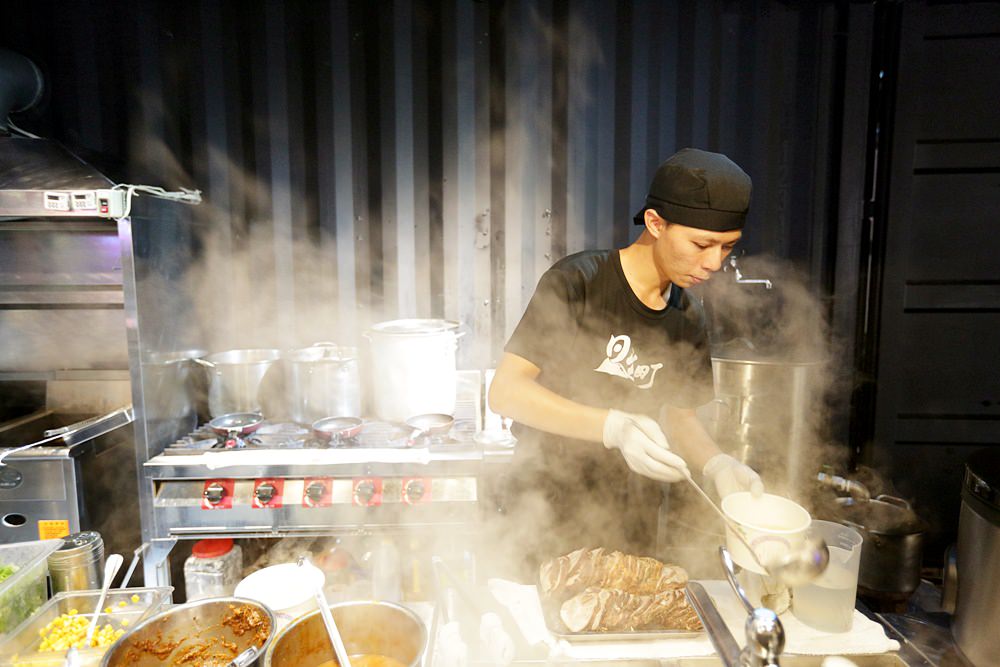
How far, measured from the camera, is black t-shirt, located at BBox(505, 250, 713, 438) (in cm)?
225

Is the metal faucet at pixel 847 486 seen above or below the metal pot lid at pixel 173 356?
below

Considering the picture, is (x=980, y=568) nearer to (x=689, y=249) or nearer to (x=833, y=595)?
(x=833, y=595)

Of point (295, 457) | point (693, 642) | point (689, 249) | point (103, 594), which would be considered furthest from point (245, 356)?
point (693, 642)

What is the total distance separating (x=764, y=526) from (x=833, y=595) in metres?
0.26

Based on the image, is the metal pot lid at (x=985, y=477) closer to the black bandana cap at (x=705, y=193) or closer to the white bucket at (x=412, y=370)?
the black bandana cap at (x=705, y=193)

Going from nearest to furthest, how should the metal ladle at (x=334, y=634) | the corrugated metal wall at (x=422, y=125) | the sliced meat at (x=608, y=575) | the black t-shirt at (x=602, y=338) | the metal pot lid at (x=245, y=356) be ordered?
the metal ladle at (x=334, y=634) → the sliced meat at (x=608, y=575) → the black t-shirt at (x=602, y=338) → the metal pot lid at (x=245, y=356) → the corrugated metal wall at (x=422, y=125)

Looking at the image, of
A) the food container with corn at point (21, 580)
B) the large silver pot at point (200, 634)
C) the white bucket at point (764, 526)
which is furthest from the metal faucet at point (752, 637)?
the food container with corn at point (21, 580)

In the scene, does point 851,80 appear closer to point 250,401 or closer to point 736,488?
point 736,488

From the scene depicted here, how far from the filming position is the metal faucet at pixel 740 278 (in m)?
3.46

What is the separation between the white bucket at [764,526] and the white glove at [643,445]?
23cm

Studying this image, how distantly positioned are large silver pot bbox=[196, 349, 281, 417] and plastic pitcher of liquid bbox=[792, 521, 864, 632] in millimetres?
2504

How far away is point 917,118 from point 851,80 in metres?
0.46

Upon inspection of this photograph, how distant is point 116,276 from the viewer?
323 centimetres

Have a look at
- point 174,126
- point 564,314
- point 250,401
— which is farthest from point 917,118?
point 174,126
